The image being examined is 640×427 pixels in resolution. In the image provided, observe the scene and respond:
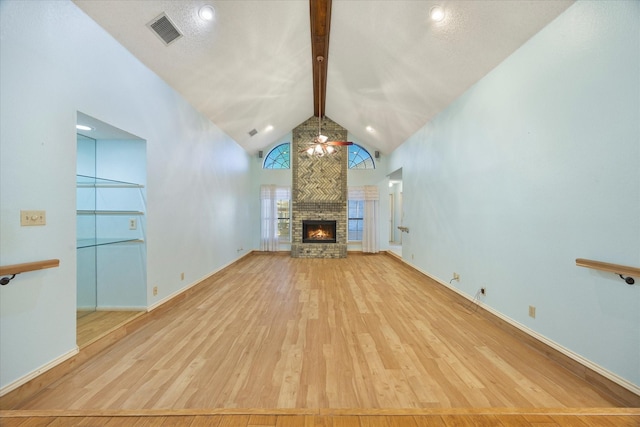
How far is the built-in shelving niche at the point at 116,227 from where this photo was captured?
2.89m

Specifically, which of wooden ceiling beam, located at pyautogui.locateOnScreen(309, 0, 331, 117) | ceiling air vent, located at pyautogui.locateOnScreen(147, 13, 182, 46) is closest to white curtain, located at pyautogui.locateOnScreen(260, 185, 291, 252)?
wooden ceiling beam, located at pyautogui.locateOnScreen(309, 0, 331, 117)

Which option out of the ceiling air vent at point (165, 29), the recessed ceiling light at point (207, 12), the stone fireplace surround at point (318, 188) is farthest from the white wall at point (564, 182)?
the stone fireplace surround at point (318, 188)

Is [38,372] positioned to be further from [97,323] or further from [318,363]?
[318,363]

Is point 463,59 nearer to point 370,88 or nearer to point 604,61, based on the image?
point 604,61

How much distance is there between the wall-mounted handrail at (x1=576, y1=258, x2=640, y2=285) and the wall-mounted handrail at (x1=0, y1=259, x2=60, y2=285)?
13.0 ft

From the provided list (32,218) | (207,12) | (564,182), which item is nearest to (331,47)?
(207,12)

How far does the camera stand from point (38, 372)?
72.1 inches

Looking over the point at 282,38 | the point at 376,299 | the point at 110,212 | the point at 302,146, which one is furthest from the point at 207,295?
the point at 302,146

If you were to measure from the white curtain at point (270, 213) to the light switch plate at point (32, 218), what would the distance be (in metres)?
5.99

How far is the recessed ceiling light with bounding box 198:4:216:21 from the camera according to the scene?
8.76 feet

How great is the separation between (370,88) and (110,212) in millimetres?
4436

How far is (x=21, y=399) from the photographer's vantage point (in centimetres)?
170

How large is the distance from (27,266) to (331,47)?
436 centimetres

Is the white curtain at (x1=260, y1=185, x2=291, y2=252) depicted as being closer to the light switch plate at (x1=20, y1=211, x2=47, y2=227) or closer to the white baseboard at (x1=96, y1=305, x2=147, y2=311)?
the white baseboard at (x1=96, y1=305, x2=147, y2=311)
